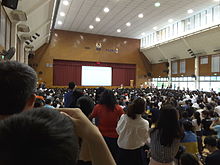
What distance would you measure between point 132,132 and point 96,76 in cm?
2566

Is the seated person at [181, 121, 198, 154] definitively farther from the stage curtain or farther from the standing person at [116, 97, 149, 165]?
the stage curtain

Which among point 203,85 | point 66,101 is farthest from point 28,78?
point 203,85

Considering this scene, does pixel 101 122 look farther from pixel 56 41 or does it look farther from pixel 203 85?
pixel 56 41

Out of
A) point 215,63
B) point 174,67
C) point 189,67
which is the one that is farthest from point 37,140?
point 174,67

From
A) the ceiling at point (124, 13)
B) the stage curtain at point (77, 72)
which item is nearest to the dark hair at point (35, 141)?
the ceiling at point (124, 13)

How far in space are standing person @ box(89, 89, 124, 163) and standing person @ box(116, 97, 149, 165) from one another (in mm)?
188

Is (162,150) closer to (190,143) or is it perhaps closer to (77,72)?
(190,143)

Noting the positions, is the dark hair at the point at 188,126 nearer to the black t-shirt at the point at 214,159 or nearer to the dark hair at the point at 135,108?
the black t-shirt at the point at 214,159

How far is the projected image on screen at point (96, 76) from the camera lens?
28047 mm

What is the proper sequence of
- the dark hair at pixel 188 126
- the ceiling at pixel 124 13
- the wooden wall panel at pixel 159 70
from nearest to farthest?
the dark hair at pixel 188 126
the ceiling at pixel 124 13
the wooden wall panel at pixel 159 70

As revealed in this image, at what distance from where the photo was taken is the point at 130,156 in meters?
3.20

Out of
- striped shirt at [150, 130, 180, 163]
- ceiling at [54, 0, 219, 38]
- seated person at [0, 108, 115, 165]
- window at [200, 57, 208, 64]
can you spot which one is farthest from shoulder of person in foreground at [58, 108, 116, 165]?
window at [200, 57, 208, 64]

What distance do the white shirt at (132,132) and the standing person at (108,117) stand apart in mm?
242

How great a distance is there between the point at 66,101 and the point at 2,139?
3982 mm
